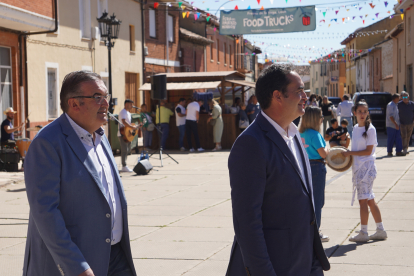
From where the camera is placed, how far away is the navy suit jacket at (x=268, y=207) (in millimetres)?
2664

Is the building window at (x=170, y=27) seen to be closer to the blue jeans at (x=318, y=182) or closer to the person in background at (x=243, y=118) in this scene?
the person in background at (x=243, y=118)

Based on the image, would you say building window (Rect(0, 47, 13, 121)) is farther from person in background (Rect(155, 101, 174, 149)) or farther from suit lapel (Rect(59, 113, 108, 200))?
suit lapel (Rect(59, 113, 108, 200))

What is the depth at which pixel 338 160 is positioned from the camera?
6.73 m

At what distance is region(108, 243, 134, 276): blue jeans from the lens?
3.16 m

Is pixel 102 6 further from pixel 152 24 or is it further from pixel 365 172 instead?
pixel 365 172

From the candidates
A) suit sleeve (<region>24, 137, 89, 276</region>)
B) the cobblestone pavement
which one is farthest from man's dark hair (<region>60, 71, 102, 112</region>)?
the cobblestone pavement

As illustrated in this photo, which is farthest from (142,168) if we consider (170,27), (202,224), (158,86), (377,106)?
(170,27)

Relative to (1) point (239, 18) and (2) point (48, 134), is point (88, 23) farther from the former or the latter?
(2) point (48, 134)

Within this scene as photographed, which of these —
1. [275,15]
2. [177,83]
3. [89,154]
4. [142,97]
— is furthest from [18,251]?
[142,97]

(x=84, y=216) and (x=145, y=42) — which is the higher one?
(x=145, y=42)

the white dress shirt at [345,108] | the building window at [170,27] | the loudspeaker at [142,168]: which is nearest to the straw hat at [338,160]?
the loudspeaker at [142,168]

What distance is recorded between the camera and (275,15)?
2291 centimetres

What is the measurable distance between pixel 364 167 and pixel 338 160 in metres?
0.31

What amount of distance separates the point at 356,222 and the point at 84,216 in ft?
18.1
